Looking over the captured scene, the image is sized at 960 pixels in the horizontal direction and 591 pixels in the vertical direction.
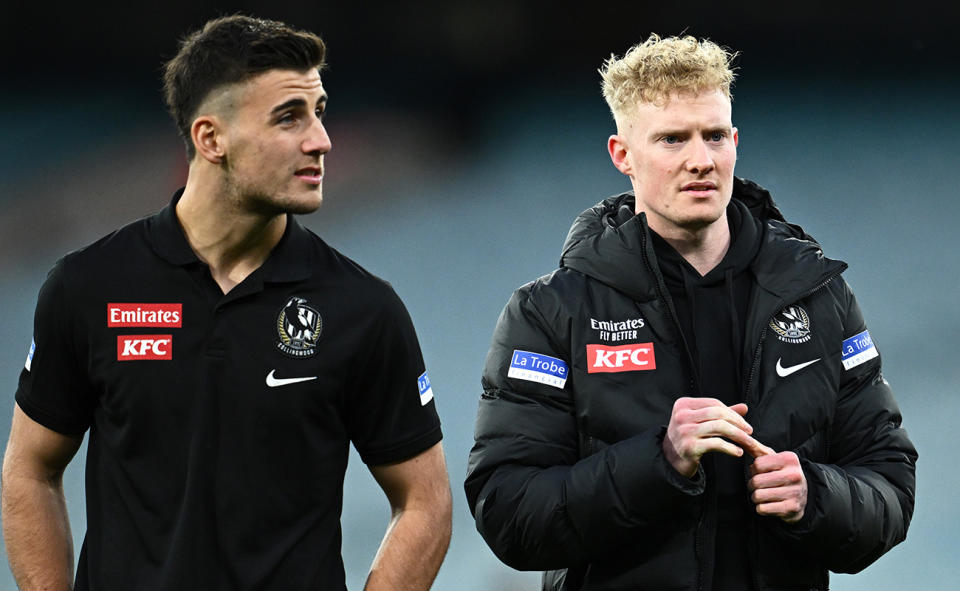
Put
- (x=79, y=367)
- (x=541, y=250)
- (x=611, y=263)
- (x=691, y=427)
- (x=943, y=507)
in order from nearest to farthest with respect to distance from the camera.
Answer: (x=691, y=427)
(x=79, y=367)
(x=611, y=263)
(x=943, y=507)
(x=541, y=250)

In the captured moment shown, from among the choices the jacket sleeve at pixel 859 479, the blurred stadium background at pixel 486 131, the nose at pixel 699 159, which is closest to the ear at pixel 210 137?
the nose at pixel 699 159

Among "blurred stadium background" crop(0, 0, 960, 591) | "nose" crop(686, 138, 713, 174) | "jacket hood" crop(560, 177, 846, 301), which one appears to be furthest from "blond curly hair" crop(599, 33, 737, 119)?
"blurred stadium background" crop(0, 0, 960, 591)

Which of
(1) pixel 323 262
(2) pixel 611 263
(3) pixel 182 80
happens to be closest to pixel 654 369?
(2) pixel 611 263

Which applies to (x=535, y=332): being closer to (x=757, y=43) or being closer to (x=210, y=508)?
(x=210, y=508)

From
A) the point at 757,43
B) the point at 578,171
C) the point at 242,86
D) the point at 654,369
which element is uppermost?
the point at 757,43

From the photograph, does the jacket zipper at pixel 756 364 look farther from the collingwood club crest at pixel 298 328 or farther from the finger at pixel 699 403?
the collingwood club crest at pixel 298 328

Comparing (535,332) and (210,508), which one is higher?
(535,332)

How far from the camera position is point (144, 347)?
255 centimetres

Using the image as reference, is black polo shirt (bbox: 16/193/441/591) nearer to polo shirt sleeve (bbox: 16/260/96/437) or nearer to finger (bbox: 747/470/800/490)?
polo shirt sleeve (bbox: 16/260/96/437)

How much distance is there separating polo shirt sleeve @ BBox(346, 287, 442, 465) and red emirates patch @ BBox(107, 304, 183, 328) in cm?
35

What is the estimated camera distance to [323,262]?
2693mm

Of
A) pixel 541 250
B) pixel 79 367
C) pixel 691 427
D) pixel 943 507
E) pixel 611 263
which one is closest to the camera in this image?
pixel 691 427

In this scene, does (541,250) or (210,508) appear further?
(541,250)

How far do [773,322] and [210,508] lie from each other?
1.12 m
